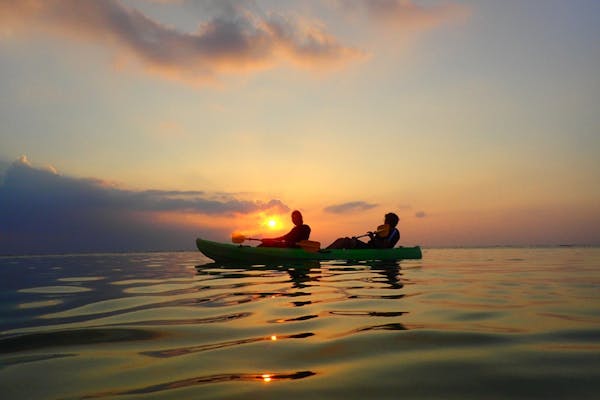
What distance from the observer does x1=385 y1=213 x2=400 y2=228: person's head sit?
1777 centimetres

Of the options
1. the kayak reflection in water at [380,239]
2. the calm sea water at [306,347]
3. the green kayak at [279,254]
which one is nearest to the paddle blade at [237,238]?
the green kayak at [279,254]

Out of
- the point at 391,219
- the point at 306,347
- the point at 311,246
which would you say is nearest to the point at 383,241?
the point at 391,219

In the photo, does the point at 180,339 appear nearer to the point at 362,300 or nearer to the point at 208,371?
the point at 208,371

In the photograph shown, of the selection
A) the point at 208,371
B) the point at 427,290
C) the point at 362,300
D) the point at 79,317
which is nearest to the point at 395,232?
the point at 427,290

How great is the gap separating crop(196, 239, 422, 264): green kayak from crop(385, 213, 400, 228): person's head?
1.09 metres

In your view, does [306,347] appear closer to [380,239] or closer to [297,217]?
[297,217]

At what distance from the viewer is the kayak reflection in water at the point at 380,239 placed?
56.7 ft

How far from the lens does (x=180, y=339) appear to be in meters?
3.88

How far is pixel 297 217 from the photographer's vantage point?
1620cm

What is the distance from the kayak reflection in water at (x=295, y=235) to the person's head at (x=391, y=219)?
3.81 metres

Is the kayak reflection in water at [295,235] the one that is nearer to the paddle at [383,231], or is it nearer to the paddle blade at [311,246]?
the paddle blade at [311,246]

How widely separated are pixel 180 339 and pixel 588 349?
3.53 m

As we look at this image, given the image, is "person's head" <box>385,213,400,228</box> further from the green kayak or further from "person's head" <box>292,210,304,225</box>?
"person's head" <box>292,210,304,225</box>

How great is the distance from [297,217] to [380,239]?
396 centimetres
